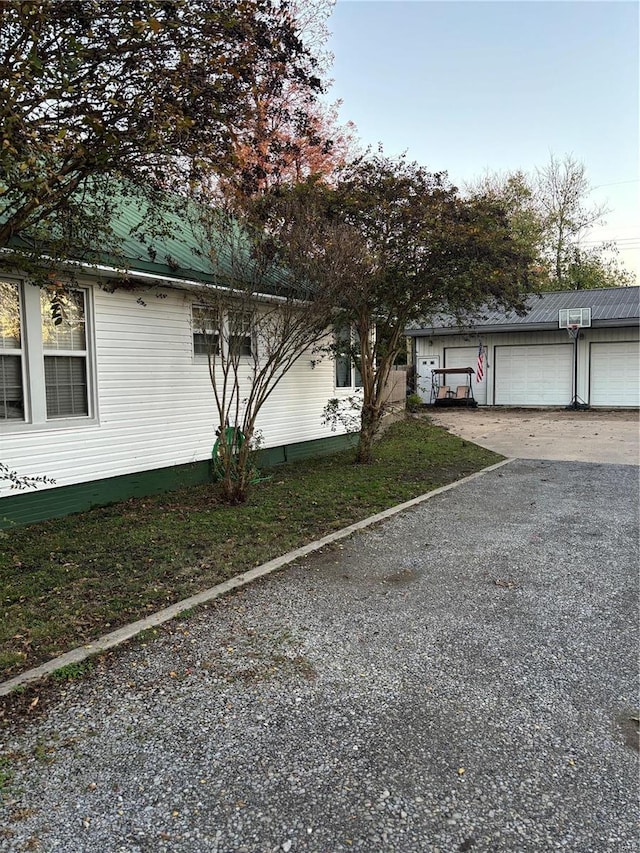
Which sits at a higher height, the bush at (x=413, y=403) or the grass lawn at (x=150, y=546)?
the bush at (x=413, y=403)

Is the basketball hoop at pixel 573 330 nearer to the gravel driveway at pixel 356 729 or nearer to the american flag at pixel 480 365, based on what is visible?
the american flag at pixel 480 365

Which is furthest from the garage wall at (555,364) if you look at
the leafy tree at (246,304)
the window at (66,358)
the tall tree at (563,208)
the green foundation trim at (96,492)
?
the window at (66,358)

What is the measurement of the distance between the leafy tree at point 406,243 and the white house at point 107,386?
194 centimetres

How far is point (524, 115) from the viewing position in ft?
47.0

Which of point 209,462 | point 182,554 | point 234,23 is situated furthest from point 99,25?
point 209,462

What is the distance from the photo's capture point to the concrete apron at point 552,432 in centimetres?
1060

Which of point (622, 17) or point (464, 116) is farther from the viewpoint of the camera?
point (464, 116)

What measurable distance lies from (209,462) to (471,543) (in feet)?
13.2

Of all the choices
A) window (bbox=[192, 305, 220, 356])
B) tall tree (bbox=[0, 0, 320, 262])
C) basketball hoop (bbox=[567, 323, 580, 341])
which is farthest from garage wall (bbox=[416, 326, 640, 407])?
tall tree (bbox=[0, 0, 320, 262])

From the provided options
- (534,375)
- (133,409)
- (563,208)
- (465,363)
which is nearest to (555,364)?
(534,375)

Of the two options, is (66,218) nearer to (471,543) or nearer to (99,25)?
(99,25)

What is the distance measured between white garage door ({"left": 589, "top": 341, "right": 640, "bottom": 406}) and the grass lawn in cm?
1352

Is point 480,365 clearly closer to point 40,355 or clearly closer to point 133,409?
point 133,409

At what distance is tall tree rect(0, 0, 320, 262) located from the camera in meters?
3.02
